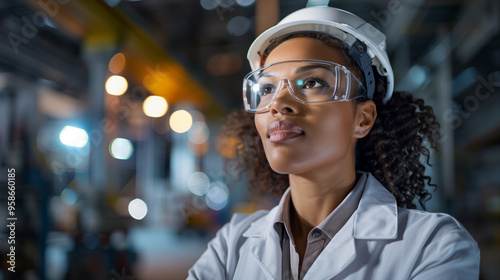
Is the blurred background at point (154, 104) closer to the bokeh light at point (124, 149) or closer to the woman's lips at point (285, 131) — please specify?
the bokeh light at point (124, 149)

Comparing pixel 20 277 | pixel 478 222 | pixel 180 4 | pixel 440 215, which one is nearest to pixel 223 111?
pixel 180 4

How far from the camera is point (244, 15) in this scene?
7.14 meters

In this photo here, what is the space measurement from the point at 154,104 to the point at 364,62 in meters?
7.01

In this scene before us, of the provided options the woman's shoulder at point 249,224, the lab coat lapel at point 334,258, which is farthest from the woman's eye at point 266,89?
the lab coat lapel at point 334,258

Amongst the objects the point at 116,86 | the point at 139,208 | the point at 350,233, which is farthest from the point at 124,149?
the point at 350,233

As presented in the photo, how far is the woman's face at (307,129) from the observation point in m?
1.28

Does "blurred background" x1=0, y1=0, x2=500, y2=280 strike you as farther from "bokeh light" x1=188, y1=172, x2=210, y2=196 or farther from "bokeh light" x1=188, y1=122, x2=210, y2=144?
"bokeh light" x1=188, y1=122, x2=210, y2=144

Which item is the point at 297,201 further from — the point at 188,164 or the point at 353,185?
the point at 188,164

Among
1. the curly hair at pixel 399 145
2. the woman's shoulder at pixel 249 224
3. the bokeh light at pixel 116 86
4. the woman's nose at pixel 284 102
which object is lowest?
the woman's shoulder at pixel 249 224

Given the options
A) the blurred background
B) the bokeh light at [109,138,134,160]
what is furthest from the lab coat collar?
the bokeh light at [109,138,134,160]

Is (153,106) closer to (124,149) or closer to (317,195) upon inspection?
(124,149)

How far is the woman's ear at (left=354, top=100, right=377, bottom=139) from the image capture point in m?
1.45

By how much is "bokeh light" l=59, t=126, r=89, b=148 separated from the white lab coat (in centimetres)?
413

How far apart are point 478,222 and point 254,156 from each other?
23.1 ft
